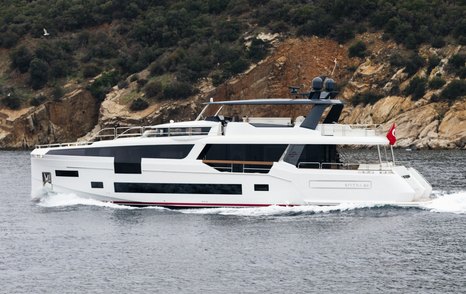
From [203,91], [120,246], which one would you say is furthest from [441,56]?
[120,246]

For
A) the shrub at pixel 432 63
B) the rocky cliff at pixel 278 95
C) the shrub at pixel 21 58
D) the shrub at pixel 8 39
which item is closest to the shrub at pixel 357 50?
the rocky cliff at pixel 278 95

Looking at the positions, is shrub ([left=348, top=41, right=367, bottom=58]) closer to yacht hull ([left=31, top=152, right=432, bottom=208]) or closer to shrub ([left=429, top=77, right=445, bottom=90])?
shrub ([left=429, top=77, right=445, bottom=90])

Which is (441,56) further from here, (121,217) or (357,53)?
(121,217)

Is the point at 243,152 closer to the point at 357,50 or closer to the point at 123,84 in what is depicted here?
the point at 357,50

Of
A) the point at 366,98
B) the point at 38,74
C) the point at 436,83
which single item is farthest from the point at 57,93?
the point at 436,83

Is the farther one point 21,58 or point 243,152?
point 21,58

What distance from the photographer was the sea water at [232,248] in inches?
1086

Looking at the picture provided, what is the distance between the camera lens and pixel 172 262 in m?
30.1

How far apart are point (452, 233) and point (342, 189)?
4737 millimetres

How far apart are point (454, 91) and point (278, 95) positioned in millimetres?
14888

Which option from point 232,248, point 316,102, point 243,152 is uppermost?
point 316,102

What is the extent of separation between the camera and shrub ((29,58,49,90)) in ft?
290

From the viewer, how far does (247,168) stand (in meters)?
37.0

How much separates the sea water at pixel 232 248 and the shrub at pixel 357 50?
4224 centimetres
